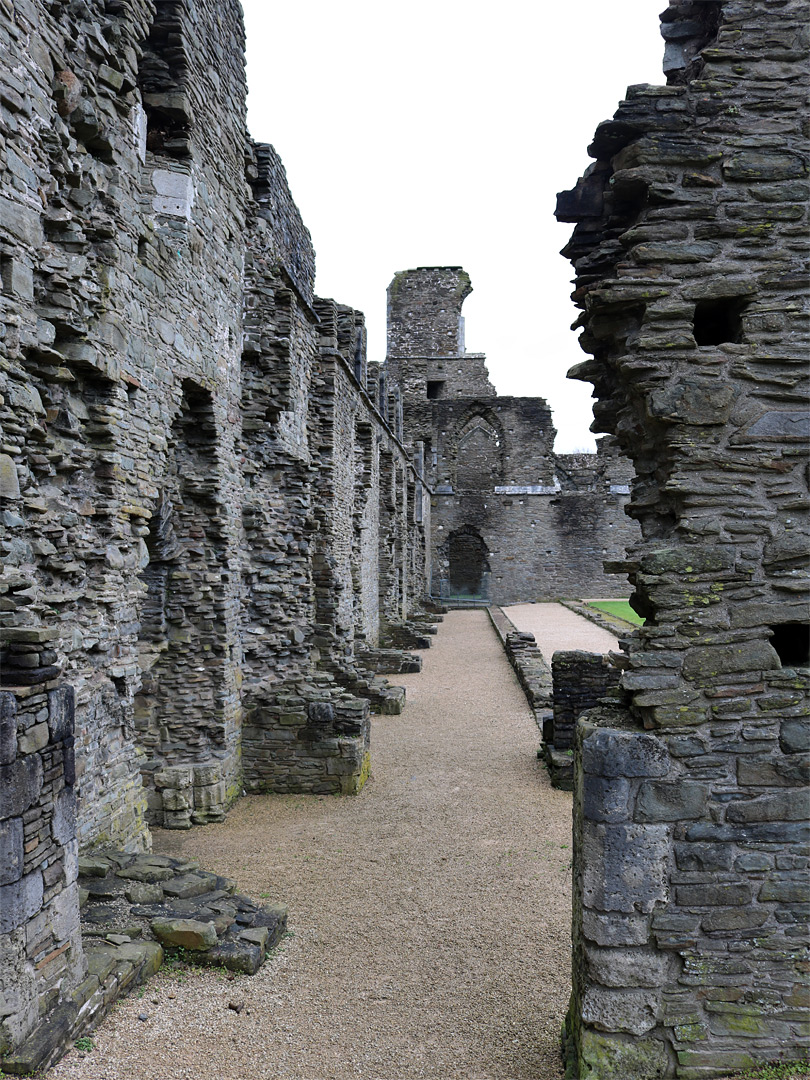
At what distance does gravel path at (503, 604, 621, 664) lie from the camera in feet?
60.5

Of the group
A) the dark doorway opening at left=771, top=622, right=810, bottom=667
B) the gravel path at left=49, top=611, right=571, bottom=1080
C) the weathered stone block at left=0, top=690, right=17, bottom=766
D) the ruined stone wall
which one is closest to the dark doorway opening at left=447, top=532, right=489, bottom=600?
the gravel path at left=49, top=611, right=571, bottom=1080

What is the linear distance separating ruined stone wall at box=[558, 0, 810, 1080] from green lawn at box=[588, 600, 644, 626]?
2061cm

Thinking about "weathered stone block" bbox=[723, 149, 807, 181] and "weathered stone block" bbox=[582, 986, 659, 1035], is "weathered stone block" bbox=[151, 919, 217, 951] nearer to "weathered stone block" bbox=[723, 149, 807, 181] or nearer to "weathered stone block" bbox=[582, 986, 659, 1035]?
"weathered stone block" bbox=[582, 986, 659, 1035]

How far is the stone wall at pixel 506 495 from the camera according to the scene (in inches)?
1347

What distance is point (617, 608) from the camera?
2870 centimetres

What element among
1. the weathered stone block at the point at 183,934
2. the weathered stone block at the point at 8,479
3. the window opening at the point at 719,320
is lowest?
the weathered stone block at the point at 183,934

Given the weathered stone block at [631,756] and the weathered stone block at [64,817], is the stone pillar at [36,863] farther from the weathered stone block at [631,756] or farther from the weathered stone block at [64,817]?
the weathered stone block at [631,756]

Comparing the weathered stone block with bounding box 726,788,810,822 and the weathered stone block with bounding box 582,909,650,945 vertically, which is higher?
the weathered stone block with bounding box 726,788,810,822

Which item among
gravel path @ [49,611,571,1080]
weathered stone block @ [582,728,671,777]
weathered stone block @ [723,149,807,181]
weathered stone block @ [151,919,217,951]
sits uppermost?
weathered stone block @ [723,149,807,181]

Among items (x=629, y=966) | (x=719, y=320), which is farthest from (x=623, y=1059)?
(x=719, y=320)

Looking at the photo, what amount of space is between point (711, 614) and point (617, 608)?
26.2 metres

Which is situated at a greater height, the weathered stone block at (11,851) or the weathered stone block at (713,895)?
the weathered stone block at (11,851)

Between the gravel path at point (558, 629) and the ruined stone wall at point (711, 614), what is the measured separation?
11152 millimetres

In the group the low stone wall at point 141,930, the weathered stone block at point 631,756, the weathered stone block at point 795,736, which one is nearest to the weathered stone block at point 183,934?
the low stone wall at point 141,930
